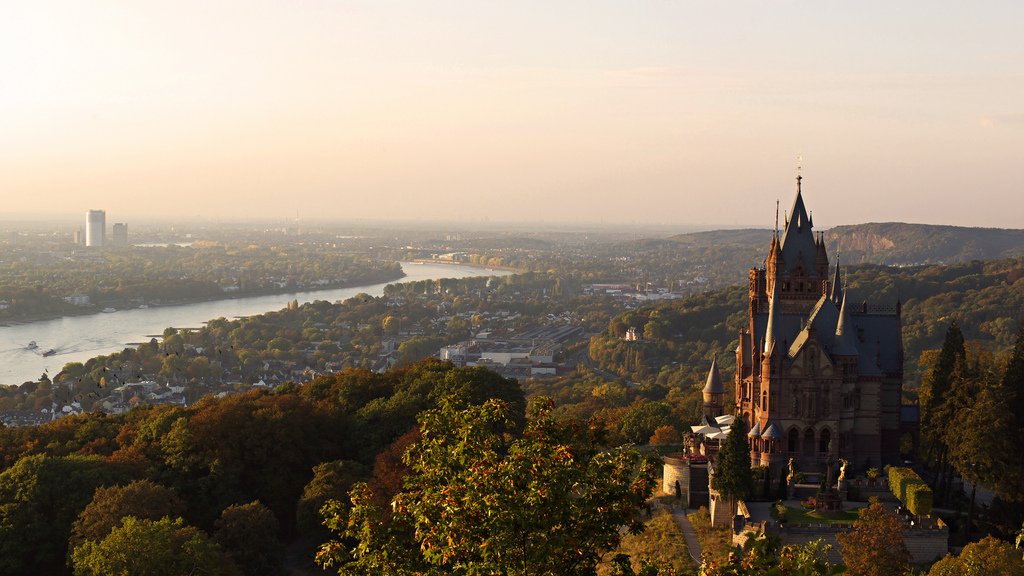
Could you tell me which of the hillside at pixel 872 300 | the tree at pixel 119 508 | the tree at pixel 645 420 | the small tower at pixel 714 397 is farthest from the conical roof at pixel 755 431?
the hillside at pixel 872 300

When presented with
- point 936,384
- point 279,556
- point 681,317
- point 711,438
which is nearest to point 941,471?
point 936,384

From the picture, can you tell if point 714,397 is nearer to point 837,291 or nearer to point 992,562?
point 837,291

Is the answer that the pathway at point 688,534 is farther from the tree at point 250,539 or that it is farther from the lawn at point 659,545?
the tree at point 250,539

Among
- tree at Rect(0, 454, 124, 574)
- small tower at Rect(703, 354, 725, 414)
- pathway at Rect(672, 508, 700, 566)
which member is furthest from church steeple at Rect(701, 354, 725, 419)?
tree at Rect(0, 454, 124, 574)

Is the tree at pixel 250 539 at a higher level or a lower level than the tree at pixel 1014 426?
lower

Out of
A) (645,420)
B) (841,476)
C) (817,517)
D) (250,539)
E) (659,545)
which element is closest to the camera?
(817,517)

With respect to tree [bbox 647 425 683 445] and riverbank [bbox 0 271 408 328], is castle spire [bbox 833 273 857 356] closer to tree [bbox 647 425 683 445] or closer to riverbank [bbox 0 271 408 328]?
tree [bbox 647 425 683 445]

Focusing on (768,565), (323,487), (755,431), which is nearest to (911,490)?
(755,431)
